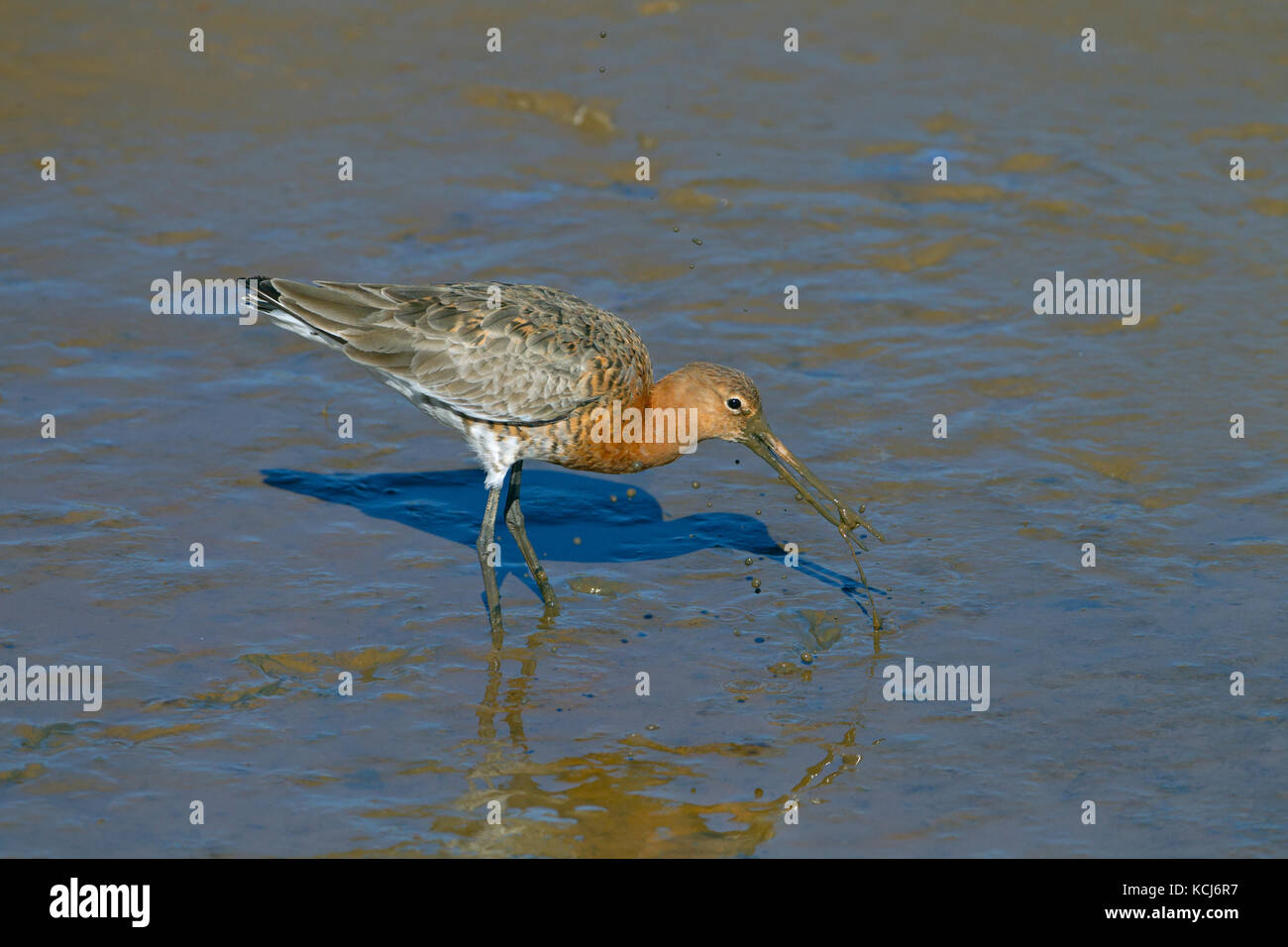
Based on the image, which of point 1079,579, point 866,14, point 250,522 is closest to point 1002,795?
point 1079,579

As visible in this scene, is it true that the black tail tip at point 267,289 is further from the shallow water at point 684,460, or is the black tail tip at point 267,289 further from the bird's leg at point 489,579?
the bird's leg at point 489,579

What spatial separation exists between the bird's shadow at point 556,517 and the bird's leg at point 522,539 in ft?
0.89

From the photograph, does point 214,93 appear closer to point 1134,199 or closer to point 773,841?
point 1134,199

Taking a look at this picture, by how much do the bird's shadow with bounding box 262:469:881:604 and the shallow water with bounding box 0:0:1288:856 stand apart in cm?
3

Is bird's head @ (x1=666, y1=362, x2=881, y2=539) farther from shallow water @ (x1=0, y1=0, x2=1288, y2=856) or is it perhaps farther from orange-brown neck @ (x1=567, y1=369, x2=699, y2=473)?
shallow water @ (x1=0, y1=0, x2=1288, y2=856)

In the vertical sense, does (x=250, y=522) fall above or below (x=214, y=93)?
below

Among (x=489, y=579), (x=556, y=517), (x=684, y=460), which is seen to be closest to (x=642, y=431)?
(x=489, y=579)

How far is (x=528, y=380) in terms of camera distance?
298 inches

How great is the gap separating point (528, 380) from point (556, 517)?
1.39 meters

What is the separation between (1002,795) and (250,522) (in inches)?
169

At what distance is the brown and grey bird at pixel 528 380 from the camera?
24.9 ft

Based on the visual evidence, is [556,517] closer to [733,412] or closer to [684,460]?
[684,460]

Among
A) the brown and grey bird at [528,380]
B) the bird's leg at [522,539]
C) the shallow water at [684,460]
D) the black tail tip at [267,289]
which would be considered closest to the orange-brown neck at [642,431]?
the brown and grey bird at [528,380]

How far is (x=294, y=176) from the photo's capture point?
12000mm
